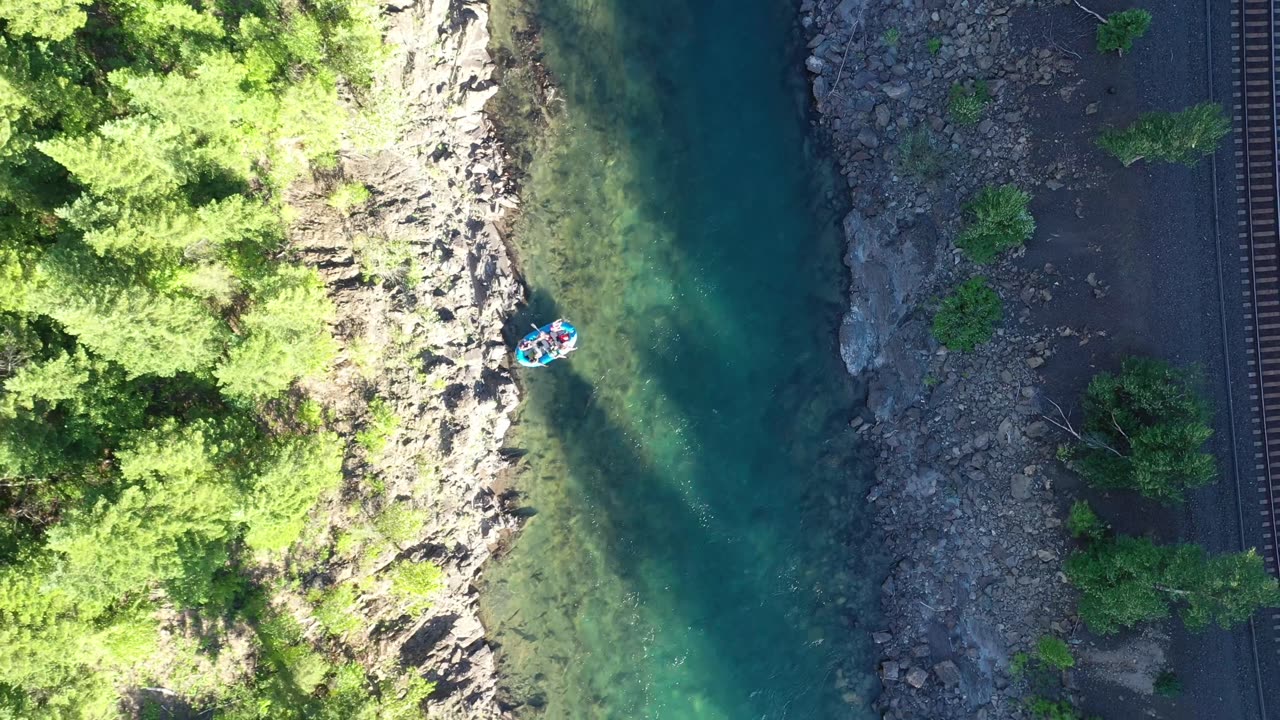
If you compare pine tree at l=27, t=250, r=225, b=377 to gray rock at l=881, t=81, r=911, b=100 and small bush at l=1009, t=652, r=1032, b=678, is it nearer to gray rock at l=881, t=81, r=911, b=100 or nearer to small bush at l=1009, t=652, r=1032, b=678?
gray rock at l=881, t=81, r=911, b=100

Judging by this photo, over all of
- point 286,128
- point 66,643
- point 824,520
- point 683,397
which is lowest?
point 824,520

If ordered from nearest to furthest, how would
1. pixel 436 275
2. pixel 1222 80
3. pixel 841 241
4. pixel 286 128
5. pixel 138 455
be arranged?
1. pixel 138 455
2. pixel 286 128
3. pixel 1222 80
4. pixel 436 275
5. pixel 841 241

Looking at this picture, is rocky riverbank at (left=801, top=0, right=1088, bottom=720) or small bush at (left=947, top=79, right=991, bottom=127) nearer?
small bush at (left=947, top=79, right=991, bottom=127)

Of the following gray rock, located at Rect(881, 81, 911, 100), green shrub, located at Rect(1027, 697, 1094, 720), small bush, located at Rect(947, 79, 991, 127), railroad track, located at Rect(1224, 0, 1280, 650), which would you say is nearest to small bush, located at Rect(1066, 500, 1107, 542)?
railroad track, located at Rect(1224, 0, 1280, 650)

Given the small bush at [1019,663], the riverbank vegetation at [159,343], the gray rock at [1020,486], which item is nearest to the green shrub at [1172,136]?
the gray rock at [1020,486]

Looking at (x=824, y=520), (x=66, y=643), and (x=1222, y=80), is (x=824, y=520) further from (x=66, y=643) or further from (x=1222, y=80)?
(x=66, y=643)

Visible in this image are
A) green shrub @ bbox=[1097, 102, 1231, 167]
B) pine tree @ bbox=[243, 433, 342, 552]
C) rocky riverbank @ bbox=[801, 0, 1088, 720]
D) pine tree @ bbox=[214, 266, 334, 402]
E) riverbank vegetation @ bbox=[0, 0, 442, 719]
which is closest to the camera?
riverbank vegetation @ bbox=[0, 0, 442, 719]

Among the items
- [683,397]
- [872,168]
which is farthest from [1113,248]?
[683,397]
